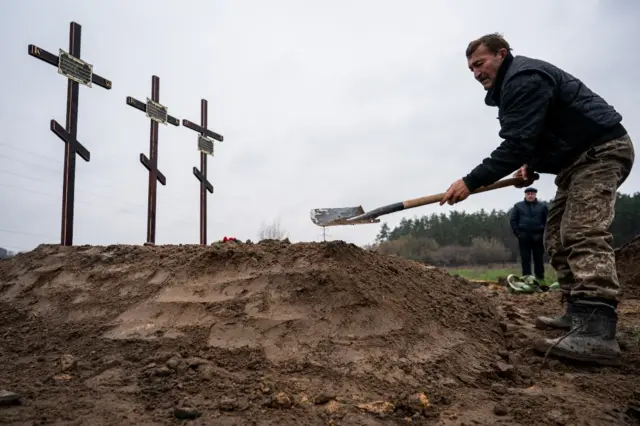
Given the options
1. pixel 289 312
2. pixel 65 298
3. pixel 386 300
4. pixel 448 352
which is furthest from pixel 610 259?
pixel 65 298

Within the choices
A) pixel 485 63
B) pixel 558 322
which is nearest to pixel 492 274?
pixel 558 322

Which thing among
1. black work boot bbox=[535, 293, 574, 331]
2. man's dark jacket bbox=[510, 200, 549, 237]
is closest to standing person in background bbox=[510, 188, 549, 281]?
man's dark jacket bbox=[510, 200, 549, 237]

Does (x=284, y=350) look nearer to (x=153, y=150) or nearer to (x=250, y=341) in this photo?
(x=250, y=341)

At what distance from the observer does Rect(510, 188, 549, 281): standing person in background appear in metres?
7.46

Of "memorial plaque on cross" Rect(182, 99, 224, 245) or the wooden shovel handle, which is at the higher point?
"memorial plaque on cross" Rect(182, 99, 224, 245)

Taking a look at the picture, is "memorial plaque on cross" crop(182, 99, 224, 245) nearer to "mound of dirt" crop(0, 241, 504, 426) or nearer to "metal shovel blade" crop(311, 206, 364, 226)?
"mound of dirt" crop(0, 241, 504, 426)

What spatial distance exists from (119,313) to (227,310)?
91cm

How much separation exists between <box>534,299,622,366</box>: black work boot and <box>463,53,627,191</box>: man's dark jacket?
92 cm

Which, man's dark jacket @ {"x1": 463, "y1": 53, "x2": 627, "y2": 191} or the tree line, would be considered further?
the tree line

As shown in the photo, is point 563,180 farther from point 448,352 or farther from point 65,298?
point 65,298

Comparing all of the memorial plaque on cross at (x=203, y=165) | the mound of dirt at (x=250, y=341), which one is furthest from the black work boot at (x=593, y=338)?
the memorial plaque on cross at (x=203, y=165)

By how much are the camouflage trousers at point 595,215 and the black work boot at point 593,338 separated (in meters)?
0.07

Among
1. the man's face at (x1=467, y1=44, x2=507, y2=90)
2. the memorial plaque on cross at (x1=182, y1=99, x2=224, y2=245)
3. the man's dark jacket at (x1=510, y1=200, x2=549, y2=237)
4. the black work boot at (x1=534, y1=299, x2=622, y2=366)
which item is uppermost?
the memorial plaque on cross at (x1=182, y1=99, x2=224, y2=245)

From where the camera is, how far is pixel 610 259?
2.57 metres
